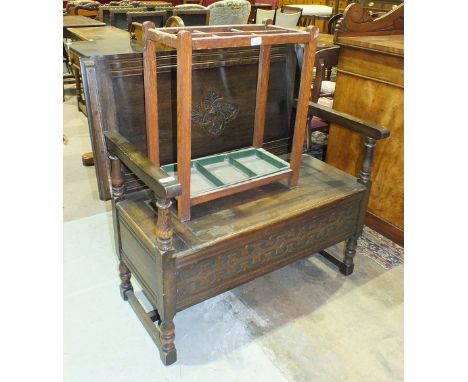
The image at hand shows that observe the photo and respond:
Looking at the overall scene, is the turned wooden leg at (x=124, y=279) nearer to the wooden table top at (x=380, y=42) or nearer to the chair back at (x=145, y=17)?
the wooden table top at (x=380, y=42)

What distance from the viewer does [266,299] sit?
1.91 m

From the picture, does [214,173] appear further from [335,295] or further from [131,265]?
[335,295]

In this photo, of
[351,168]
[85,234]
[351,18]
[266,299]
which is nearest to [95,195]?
[85,234]

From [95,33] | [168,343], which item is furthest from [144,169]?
[95,33]

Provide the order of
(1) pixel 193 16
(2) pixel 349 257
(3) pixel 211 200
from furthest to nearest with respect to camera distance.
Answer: (1) pixel 193 16
(2) pixel 349 257
(3) pixel 211 200

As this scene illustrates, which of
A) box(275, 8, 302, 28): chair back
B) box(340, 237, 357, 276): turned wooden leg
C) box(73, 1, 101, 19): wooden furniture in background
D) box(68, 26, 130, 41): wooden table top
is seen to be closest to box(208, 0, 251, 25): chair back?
box(275, 8, 302, 28): chair back

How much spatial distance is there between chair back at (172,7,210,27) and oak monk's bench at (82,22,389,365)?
292 centimetres

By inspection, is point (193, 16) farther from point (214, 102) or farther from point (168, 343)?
point (168, 343)

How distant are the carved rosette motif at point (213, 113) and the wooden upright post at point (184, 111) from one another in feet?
1.49

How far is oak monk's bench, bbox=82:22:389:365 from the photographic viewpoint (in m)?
1.39

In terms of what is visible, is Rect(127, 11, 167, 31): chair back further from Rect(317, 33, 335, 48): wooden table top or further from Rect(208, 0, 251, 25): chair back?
Rect(317, 33, 335, 48): wooden table top

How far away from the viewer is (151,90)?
1.46 metres

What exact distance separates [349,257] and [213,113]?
98 cm

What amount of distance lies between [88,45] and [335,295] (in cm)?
156
